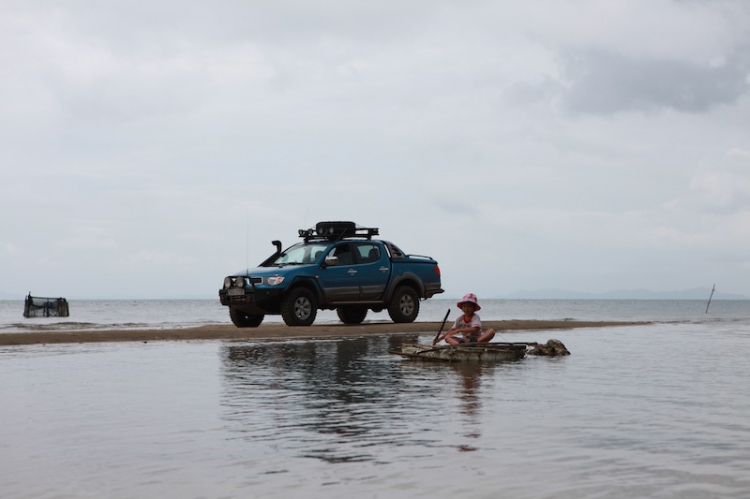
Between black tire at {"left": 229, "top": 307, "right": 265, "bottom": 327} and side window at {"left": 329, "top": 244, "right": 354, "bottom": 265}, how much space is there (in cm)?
263

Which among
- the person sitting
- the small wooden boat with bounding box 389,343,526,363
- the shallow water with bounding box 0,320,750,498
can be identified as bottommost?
the shallow water with bounding box 0,320,750,498

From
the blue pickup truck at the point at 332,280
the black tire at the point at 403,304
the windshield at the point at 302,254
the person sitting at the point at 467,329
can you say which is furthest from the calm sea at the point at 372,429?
the black tire at the point at 403,304

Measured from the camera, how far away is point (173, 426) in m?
7.81

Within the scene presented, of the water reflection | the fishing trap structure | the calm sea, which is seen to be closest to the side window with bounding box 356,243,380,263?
the water reflection

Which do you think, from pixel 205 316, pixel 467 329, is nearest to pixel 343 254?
pixel 467 329

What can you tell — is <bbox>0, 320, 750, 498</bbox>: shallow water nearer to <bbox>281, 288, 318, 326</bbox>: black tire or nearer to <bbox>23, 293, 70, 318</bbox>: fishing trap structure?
<bbox>281, 288, 318, 326</bbox>: black tire

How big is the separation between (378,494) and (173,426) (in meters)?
3.01

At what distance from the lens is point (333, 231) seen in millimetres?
24156

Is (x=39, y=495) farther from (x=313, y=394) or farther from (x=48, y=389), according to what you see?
(x=48, y=389)

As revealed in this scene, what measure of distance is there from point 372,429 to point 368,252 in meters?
16.5

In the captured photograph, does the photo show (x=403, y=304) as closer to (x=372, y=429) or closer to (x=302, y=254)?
(x=302, y=254)

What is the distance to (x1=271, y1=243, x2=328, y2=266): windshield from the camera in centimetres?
2317

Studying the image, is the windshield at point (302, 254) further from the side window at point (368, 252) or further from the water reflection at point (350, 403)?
the water reflection at point (350, 403)

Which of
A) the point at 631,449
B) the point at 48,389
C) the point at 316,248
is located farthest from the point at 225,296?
the point at 631,449
